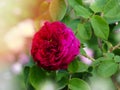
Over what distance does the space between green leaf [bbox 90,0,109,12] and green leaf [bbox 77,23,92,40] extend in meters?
0.05

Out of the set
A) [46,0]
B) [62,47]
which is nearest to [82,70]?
[62,47]

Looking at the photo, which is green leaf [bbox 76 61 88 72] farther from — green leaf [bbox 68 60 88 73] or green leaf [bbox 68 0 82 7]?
green leaf [bbox 68 0 82 7]

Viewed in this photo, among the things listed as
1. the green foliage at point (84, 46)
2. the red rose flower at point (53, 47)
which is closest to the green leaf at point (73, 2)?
the green foliage at point (84, 46)

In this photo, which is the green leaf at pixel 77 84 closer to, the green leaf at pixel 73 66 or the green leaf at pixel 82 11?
the green leaf at pixel 73 66

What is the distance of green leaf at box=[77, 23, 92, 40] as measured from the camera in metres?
0.74

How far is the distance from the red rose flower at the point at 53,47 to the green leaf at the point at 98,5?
4.8 inches

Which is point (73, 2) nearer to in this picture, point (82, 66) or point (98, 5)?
point (98, 5)

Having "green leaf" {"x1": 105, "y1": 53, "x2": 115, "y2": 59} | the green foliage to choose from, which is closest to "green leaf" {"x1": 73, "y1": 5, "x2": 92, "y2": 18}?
the green foliage

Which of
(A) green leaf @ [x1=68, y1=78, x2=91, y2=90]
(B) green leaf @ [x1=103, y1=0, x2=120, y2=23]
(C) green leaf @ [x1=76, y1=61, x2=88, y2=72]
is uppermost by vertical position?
(B) green leaf @ [x1=103, y1=0, x2=120, y2=23]

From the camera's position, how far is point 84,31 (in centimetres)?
74

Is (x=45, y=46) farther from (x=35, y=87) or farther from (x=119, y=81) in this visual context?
(x=119, y=81)

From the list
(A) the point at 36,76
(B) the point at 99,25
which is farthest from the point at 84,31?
(A) the point at 36,76

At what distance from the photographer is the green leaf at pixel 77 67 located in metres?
0.72

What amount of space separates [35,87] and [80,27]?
0.60 ft
